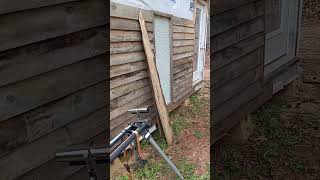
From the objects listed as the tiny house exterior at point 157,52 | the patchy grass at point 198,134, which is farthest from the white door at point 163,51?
the patchy grass at point 198,134

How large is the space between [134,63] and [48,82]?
31 centimetres

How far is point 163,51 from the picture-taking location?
33.7 inches

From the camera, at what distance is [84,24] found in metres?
0.99

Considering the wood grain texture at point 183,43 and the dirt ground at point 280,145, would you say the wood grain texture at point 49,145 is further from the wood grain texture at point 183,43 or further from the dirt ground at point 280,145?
the dirt ground at point 280,145

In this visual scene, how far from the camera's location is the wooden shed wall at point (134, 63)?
0.81m

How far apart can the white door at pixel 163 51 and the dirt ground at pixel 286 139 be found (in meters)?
0.39

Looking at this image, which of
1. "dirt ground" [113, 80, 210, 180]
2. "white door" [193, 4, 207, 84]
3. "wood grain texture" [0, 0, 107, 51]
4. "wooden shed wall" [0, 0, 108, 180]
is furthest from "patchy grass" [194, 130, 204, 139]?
"wood grain texture" [0, 0, 107, 51]

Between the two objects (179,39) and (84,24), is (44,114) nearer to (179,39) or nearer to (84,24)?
(84,24)

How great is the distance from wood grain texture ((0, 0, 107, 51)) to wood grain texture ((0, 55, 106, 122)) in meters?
0.09

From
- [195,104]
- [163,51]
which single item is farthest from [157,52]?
[195,104]

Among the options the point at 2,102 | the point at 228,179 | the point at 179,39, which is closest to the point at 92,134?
the point at 2,102

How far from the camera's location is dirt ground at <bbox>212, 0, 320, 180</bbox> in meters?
1.21

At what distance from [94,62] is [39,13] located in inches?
6.8

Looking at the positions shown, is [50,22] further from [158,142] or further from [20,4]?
[158,142]
